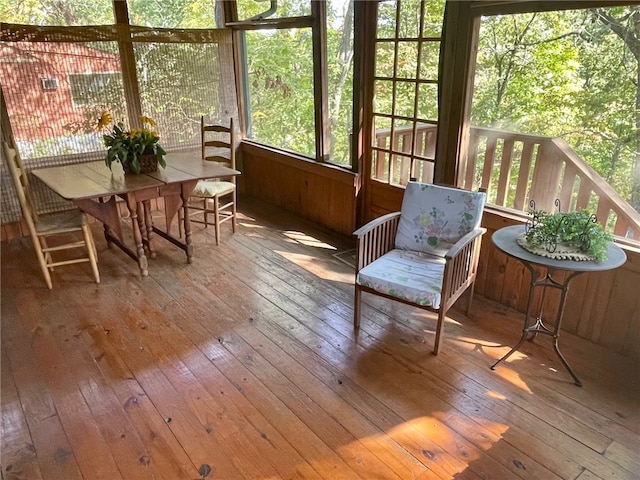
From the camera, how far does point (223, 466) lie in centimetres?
183

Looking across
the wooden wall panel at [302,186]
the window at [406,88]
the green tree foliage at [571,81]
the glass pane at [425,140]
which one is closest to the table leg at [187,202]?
the wooden wall panel at [302,186]

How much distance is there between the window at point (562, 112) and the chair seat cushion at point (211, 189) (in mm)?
2102

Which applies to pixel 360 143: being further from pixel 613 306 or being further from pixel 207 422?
pixel 207 422

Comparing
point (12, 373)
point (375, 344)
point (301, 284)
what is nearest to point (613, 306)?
point (375, 344)

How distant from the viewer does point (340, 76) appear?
3861 mm

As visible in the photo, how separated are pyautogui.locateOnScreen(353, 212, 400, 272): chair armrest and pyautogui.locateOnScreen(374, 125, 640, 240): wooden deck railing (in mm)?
613

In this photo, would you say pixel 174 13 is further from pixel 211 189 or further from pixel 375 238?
pixel 375 238

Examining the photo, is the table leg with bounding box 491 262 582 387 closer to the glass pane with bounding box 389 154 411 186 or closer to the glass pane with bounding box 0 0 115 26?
the glass pane with bounding box 389 154 411 186

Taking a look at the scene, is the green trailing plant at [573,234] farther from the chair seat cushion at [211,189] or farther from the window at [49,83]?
the window at [49,83]

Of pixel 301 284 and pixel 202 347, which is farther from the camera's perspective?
pixel 301 284

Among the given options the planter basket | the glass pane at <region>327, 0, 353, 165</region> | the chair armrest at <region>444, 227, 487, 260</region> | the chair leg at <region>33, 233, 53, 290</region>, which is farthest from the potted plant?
the chair armrest at <region>444, 227, 487, 260</region>

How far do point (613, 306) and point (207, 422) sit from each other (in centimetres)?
219

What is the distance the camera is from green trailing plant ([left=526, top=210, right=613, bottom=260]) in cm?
209

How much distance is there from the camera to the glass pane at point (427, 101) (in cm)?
315
